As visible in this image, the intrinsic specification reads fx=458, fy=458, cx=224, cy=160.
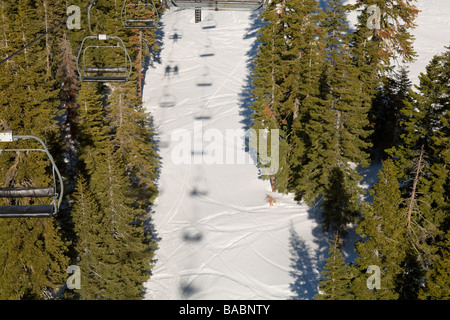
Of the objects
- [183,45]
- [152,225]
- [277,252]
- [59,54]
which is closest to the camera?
[277,252]

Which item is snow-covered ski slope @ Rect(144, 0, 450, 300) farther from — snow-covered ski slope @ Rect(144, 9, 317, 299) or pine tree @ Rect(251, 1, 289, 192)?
pine tree @ Rect(251, 1, 289, 192)

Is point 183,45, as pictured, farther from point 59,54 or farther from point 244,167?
point 244,167

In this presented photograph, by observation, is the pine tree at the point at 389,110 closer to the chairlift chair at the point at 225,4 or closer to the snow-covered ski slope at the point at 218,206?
Result: the snow-covered ski slope at the point at 218,206

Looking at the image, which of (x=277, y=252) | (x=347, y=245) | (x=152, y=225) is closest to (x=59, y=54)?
(x=152, y=225)

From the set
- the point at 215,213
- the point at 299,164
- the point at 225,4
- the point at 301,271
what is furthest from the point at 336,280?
the point at 215,213

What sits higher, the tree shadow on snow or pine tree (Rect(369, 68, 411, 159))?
pine tree (Rect(369, 68, 411, 159))

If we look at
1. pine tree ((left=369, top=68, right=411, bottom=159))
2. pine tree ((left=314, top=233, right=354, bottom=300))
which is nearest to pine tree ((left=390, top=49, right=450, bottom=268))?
pine tree ((left=314, top=233, right=354, bottom=300))

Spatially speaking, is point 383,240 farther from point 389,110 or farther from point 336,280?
point 389,110
